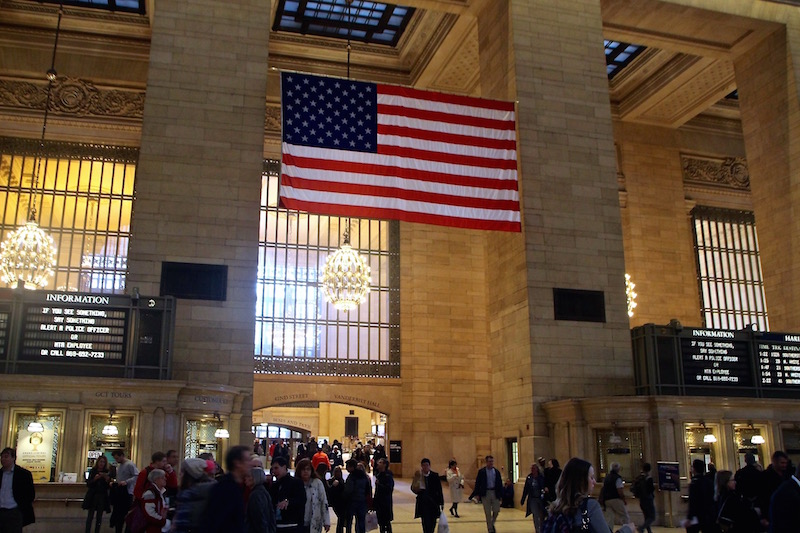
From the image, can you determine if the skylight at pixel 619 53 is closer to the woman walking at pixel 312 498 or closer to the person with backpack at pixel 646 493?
the person with backpack at pixel 646 493

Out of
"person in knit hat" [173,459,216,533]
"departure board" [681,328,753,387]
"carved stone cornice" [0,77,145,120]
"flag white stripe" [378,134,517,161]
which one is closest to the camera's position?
"person in knit hat" [173,459,216,533]

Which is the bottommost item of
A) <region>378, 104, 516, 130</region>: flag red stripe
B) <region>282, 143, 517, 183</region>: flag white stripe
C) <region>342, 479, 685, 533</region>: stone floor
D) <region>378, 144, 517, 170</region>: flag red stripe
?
<region>342, 479, 685, 533</region>: stone floor

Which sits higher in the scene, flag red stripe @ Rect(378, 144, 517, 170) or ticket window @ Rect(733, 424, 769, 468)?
flag red stripe @ Rect(378, 144, 517, 170)

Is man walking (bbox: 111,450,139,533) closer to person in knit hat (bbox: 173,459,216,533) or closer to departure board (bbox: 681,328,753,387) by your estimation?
person in knit hat (bbox: 173,459,216,533)

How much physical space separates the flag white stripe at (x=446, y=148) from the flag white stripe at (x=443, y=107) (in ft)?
2.27

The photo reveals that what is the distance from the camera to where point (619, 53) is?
22719 millimetres

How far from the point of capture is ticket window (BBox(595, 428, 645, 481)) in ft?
44.1

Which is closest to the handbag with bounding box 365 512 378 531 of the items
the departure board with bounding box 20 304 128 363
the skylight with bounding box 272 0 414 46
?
the departure board with bounding box 20 304 128 363

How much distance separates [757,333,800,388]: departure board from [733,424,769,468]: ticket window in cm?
104

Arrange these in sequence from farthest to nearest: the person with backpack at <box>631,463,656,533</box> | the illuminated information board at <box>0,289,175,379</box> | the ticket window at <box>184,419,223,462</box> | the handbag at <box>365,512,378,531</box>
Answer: the ticket window at <box>184,419,223,462</box>, the illuminated information board at <box>0,289,175,379</box>, the person with backpack at <box>631,463,656,533</box>, the handbag at <box>365,512,378,531</box>

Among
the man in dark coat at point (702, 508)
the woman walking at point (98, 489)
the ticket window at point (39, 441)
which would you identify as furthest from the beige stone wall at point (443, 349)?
the man in dark coat at point (702, 508)

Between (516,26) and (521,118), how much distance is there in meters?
2.26

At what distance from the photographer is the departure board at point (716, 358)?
558 inches

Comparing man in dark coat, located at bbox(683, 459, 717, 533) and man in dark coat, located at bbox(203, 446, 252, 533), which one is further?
man in dark coat, located at bbox(683, 459, 717, 533)
